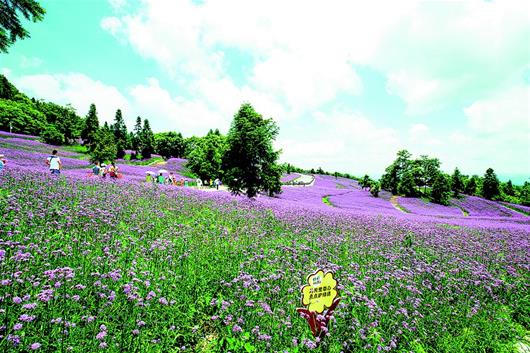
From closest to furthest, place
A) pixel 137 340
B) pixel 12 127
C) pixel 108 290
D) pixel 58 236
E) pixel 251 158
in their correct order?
pixel 137 340 → pixel 108 290 → pixel 58 236 → pixel 251 158 → pixel 12 127

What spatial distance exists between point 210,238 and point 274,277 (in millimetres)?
2687

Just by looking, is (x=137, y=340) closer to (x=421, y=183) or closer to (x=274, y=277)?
(x=274, y=277)

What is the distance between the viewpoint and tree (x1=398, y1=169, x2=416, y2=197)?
2246 inches

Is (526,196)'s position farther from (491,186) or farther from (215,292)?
(215,292)

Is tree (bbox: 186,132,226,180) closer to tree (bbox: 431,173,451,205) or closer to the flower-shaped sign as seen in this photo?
tree (bbox: 431,173,451,205)

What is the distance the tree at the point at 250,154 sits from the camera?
17.4 meters

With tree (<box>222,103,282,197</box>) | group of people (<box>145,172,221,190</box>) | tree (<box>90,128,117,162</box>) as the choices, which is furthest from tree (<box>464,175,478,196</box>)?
tree (<box>90,128,117,162</box>)

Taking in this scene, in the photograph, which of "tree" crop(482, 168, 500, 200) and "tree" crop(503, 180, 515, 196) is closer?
"tree" crop(482, 168, 500, 200)

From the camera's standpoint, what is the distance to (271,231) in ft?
29.8

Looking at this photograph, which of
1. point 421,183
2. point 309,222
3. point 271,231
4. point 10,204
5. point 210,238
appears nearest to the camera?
point 10,204

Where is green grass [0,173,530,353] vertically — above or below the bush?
below

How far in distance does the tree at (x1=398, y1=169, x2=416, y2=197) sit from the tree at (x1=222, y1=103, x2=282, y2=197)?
157 ft

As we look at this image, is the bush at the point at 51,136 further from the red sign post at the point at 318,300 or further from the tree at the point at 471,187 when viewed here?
the tree at the point at 471,187

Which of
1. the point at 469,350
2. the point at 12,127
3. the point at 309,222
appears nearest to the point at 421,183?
the point at 309,222
